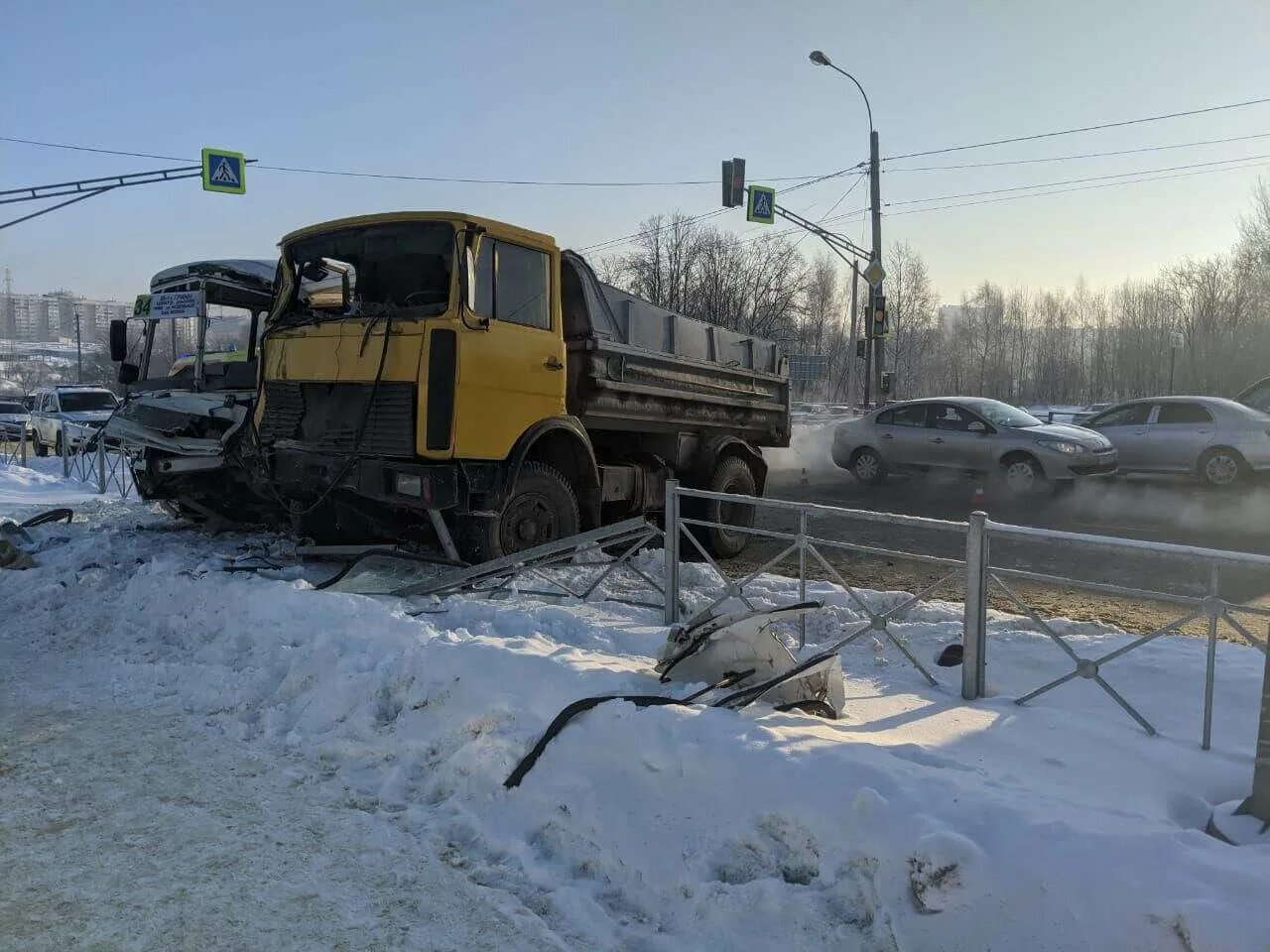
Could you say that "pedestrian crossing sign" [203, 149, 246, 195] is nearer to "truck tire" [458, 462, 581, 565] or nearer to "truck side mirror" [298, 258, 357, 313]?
"truck side mirror" [298, 258, 357, 313]

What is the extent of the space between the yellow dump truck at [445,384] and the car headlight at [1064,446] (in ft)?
26.4

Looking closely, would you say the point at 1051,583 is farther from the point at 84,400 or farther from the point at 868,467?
the point at 84,400

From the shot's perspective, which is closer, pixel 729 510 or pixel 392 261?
pixel 392 261

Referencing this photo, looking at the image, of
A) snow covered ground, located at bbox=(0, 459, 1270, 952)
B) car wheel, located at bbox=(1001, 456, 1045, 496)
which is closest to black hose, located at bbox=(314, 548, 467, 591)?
snow covered ground, located at bbox=(0, 459, 1270, 952)

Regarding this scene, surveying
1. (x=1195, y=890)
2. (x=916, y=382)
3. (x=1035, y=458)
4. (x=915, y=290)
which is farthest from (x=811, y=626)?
(x=916, y=382)

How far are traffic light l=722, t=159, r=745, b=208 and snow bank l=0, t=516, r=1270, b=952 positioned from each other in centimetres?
1452

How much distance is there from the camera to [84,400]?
78.7ft

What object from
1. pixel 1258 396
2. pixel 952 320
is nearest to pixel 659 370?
pixel 1258 396

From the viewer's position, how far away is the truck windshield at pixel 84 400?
23531mm

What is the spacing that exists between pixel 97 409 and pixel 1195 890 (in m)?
26.5

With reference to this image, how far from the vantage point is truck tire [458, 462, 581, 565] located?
6.89 metres

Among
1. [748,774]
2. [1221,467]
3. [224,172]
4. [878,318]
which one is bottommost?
[748,774]

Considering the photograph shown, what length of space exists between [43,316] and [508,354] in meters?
191

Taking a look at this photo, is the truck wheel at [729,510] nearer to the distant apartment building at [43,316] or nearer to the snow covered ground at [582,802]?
the snow covered ground at [582,802]
